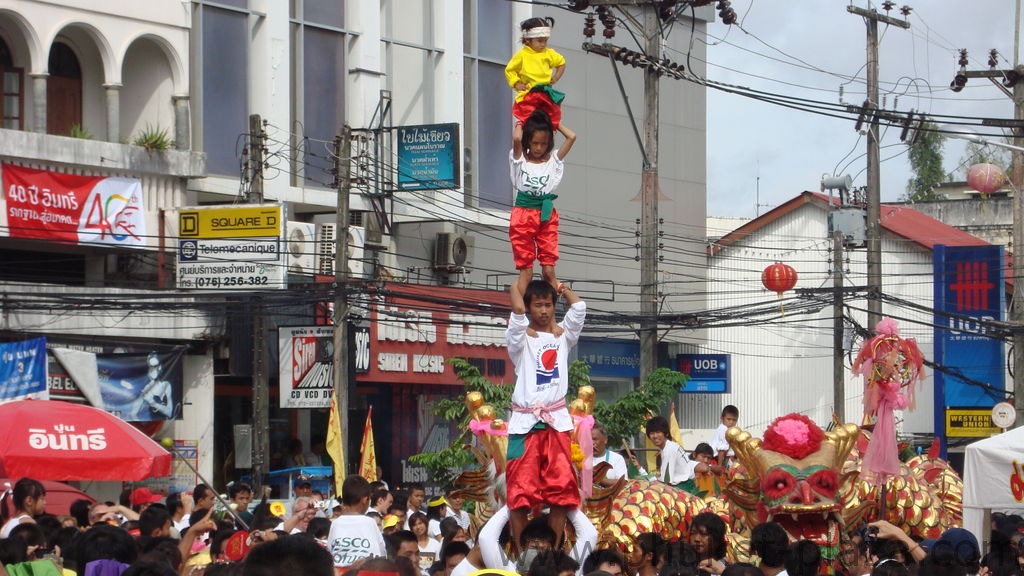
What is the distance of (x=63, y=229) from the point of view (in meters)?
25.2

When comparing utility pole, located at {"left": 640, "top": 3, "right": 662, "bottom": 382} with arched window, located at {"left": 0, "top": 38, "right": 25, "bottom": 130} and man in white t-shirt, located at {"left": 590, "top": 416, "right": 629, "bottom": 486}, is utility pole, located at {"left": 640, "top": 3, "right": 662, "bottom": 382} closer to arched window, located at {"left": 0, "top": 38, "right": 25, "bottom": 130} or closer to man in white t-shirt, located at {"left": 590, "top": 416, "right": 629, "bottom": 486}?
arched window, located at {"left": 0, "top": 38, "right": 25, "bottom": 130}

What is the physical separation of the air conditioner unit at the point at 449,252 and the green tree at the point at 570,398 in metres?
8.53

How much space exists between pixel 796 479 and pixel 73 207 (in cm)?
1631

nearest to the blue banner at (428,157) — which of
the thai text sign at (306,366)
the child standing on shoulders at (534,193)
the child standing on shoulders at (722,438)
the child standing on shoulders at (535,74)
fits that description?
the thai text sign at (306,366)

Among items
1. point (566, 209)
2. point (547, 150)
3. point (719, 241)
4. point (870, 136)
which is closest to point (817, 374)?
point (719, 241)

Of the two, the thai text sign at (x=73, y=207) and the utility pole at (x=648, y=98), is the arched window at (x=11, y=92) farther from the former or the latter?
the utility pole at (x=648, y=98)

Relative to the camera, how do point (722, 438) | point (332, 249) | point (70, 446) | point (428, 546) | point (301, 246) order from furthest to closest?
1. point (332, 249)
2. point (301, 246)
3. point (722, 438)
4. point (428, 546)
5. point (70, 446)

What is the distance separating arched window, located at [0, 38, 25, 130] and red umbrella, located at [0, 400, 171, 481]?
45.2 ft

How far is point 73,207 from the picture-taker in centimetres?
2539

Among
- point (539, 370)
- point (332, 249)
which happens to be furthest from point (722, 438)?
point (332, 249)

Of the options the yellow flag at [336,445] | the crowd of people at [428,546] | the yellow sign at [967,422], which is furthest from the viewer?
the yellow sign at [967,422]

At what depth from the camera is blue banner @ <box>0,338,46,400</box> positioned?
2325 centimetres

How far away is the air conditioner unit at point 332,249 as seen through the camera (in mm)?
28938

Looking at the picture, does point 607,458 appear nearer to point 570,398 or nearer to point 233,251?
point 570,398
